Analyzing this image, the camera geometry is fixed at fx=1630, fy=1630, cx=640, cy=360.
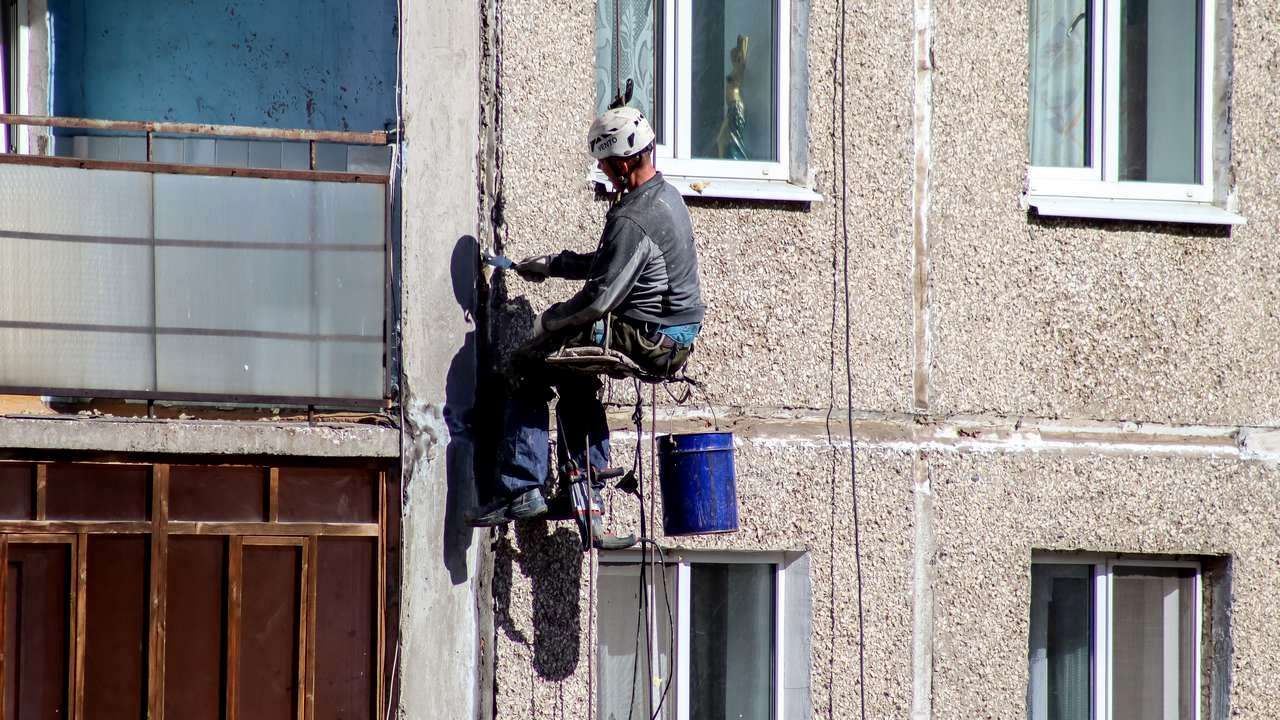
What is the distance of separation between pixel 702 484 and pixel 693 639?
3.09 ft

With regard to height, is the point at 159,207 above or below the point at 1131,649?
above

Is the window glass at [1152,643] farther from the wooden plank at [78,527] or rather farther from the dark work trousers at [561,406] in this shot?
the wooden plank at [78,527]

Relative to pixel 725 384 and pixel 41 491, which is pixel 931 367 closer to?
pixel 725 384

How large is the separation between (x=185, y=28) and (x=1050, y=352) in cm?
450

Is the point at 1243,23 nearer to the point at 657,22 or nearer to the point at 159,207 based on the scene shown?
the point at 657,22

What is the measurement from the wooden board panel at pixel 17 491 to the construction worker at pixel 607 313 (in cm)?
178

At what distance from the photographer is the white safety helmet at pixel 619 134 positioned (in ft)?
20.8

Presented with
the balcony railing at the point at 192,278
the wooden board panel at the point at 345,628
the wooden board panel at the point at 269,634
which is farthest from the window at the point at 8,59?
the wooden board panel at the point at 345,628

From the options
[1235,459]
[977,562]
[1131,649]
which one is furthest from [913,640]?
[1235,459]

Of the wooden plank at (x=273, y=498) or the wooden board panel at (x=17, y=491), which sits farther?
the wooden plank at (x=273, y=498)

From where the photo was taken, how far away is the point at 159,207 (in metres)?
6.80

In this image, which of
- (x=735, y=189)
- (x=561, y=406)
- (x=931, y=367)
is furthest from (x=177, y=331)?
(x=931, y=367)

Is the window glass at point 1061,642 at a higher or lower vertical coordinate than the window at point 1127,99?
lower

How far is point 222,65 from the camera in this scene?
Answer: 814cm
